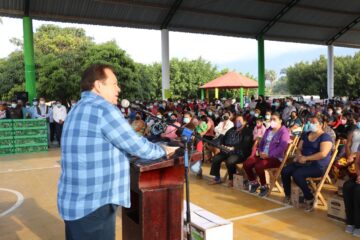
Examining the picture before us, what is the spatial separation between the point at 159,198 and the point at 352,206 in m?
2.67

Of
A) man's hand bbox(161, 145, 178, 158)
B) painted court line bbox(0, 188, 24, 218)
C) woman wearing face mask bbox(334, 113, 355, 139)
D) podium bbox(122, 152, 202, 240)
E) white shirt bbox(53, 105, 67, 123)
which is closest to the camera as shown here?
man's hand bbox(161, 145, 178, 158)

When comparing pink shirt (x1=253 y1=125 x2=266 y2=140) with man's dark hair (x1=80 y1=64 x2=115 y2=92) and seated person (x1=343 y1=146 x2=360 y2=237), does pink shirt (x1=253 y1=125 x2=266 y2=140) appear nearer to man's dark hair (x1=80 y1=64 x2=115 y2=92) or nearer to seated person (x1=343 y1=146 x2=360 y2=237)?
seated person (x1=343 y1=146 x2=360 y2=237)

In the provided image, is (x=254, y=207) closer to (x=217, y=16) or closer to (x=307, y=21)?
(x=217, y=16)

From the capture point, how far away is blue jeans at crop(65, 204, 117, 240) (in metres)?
2.01

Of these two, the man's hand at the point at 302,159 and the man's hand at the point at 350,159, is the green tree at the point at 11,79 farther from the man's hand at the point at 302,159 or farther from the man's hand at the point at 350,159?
the man's hand at the point at 350,159

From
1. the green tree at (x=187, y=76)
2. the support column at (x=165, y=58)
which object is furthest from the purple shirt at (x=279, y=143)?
the green tree at (x=187, y=76)

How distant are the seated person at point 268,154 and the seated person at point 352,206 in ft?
4.96

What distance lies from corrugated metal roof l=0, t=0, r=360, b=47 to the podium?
1420 cm

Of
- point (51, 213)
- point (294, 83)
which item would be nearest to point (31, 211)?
point (51, 213)

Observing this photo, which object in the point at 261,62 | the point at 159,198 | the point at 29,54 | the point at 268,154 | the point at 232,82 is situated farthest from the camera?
the point at 232,82

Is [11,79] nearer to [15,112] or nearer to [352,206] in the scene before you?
[15,112]

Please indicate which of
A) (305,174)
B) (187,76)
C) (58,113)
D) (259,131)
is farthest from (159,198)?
(187,76)

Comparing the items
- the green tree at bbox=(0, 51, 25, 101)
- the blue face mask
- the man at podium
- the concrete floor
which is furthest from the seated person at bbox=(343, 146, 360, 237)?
the green tree at bbox=(0, 51, 25, 101)

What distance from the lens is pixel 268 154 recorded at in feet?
18.9
